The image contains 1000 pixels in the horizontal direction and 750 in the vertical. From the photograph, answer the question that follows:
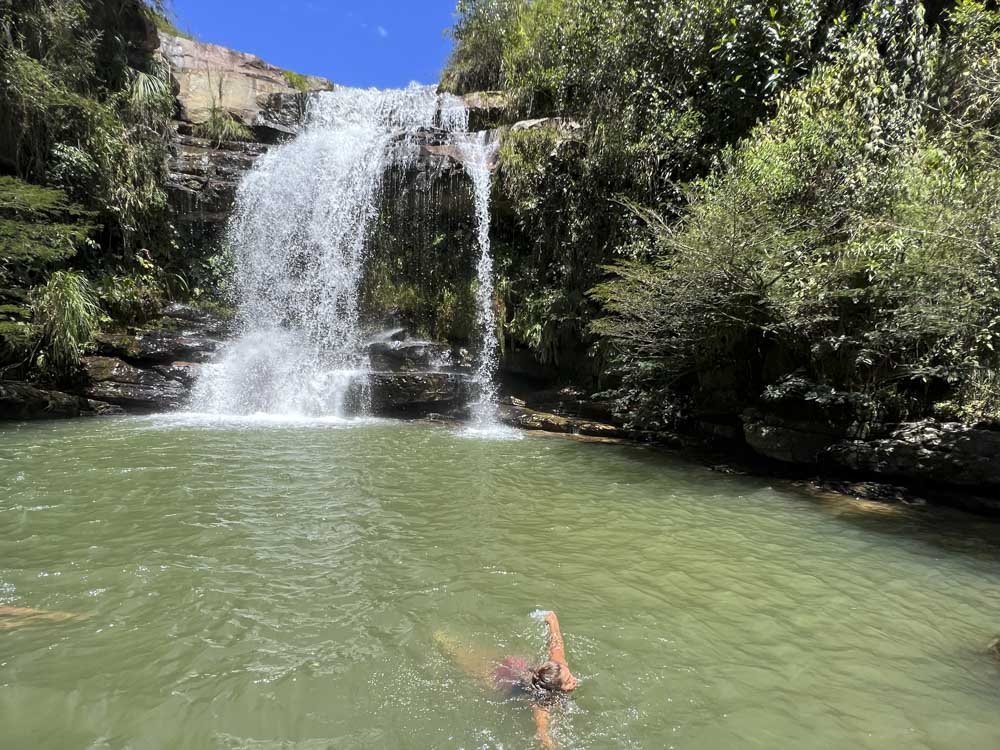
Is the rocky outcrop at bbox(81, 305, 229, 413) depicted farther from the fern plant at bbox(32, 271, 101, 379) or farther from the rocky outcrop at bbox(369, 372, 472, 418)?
the rocky outcrop at bbox(369, 372, 472, 418)

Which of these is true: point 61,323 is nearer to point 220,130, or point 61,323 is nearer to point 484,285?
point 220,130

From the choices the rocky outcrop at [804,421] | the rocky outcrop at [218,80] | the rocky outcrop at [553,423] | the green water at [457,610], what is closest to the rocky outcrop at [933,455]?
the rocky outcrop at [804,421]

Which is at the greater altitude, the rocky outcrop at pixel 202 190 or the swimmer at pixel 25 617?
the rocky outcrop at pixel 202 190

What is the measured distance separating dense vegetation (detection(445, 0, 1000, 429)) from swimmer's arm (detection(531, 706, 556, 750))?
5.88 m

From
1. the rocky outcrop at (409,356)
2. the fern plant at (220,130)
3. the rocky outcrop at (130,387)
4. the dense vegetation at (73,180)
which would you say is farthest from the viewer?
the fern plant at (220,130)

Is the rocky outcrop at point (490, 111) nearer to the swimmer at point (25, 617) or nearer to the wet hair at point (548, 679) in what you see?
the swimmer at point (25, 617)

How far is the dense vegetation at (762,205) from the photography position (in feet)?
21.1

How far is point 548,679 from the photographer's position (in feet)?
8.52

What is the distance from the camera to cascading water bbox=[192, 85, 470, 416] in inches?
469

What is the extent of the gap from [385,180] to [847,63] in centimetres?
1073

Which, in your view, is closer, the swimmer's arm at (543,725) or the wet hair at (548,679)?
the swimmer's arm at (543,725)

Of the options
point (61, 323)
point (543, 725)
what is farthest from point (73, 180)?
point (543, 725)

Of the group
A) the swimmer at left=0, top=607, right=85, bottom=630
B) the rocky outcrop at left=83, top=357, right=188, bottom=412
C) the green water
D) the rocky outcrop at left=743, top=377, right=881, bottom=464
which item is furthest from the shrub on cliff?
the rocky outcrop at left=83, top=357, right=188, bottom=412

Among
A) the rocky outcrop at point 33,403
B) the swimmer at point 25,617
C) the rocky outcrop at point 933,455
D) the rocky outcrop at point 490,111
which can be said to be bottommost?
the rocky outcrop at point 33,403
